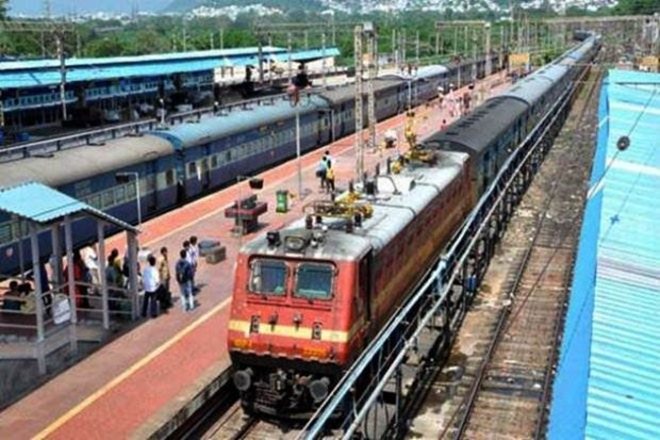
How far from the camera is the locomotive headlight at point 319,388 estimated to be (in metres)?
14.2

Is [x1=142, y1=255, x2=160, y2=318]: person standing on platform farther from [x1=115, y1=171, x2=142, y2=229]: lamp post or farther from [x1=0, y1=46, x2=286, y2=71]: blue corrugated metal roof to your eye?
[x1=0, y1=46, x2=286, y2=71]: blue corrugated metal roof

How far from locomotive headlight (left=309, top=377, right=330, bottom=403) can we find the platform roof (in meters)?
39.0

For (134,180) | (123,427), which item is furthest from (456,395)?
(134,180)

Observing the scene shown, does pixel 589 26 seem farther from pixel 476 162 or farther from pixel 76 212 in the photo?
pixel 76 212

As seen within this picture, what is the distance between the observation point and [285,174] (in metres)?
39.8

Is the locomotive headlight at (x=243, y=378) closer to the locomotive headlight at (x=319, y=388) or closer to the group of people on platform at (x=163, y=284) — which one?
the locomotive headlight at (x=319, y=388)

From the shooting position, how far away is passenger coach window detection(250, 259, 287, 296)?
1464 centimetres

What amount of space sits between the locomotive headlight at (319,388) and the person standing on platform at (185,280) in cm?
610

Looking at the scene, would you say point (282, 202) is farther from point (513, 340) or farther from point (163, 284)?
point (513, 340)

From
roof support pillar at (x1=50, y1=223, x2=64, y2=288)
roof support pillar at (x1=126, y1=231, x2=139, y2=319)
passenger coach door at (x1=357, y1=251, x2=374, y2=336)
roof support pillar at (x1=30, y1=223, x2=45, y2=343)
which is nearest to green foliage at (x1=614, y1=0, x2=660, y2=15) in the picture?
roof support pillar at (x1=126, y1=231, x2=139, y2=319)

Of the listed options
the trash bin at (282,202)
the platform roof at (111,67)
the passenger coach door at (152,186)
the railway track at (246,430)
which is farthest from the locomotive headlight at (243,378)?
the platform roof at (111,67)

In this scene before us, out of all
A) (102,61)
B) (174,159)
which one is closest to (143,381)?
(174,159)

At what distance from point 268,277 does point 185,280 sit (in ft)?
17.6

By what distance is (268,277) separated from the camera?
48.3 feet
